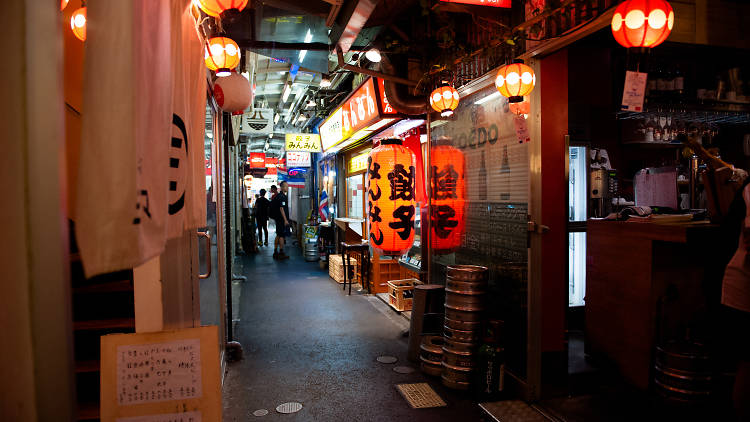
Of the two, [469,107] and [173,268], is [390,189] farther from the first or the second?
[173,268]

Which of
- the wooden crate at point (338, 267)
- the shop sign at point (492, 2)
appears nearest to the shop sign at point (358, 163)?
the wooden crate at point (338, 267)

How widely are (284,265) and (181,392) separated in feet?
45.1

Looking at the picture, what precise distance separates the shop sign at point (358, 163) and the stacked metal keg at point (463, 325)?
23.2ft

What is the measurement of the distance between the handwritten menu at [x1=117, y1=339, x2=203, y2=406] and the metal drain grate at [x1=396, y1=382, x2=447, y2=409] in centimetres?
373

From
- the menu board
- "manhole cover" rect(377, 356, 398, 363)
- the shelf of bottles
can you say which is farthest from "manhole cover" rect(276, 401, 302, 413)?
the shelf of bottles

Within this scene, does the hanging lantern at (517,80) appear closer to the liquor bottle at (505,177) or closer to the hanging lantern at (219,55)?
the liquor bottle at (505,177)

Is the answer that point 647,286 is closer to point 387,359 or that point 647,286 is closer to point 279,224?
point 387,359

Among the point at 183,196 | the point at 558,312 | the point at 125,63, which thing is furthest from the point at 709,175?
the point at 125,63

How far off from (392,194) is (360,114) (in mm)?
3306

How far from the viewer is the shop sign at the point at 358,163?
12.5 meters

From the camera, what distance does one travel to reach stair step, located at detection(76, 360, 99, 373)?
4000 millimetres

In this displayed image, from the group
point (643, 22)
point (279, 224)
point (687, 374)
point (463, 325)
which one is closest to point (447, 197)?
point (463, 325)

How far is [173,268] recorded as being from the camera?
2.96 metres

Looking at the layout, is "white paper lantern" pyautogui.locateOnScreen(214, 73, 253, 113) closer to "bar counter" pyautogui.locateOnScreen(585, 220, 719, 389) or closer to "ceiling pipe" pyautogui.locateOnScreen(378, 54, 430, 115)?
"ceiling pipe" pyautogui.locateOnScreen(378, 54, 430, 115)
